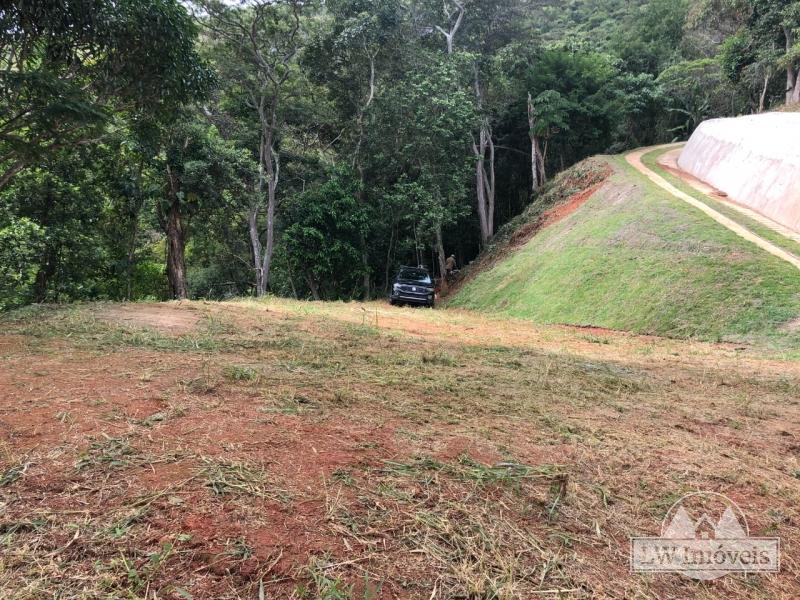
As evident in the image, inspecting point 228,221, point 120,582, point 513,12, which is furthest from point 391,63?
point 120,582

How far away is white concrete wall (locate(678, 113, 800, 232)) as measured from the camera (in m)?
14.5

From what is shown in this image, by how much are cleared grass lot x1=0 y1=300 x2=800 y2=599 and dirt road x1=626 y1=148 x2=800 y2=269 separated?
27.2ft

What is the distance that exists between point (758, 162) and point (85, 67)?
19.6m

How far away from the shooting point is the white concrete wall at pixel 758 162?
47.4ft

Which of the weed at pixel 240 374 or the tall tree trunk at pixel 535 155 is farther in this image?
the tall tree trunk at pixel 535 155

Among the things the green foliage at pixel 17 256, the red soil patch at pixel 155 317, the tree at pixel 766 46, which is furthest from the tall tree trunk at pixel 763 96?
the green foliage at pixel 17 256

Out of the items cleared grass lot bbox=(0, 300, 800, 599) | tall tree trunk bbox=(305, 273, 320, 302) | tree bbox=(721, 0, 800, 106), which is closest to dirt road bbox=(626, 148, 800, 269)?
tree bbox=(721, 0, 800, 106)

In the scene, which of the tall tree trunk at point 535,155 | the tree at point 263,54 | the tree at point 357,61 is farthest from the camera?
the tall tree trunk at point 535,155

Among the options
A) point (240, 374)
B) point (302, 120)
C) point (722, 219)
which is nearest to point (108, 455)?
point (240, 374)

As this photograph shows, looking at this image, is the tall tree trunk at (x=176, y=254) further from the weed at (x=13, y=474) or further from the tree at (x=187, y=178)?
the weed at (x=13, y=474)

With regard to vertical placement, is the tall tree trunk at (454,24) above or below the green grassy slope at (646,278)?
above

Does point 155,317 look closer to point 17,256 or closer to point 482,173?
point 17,256

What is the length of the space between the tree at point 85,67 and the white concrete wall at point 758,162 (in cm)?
1621

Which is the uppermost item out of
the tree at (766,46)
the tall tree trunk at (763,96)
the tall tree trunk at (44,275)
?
the tree at (766,46)
